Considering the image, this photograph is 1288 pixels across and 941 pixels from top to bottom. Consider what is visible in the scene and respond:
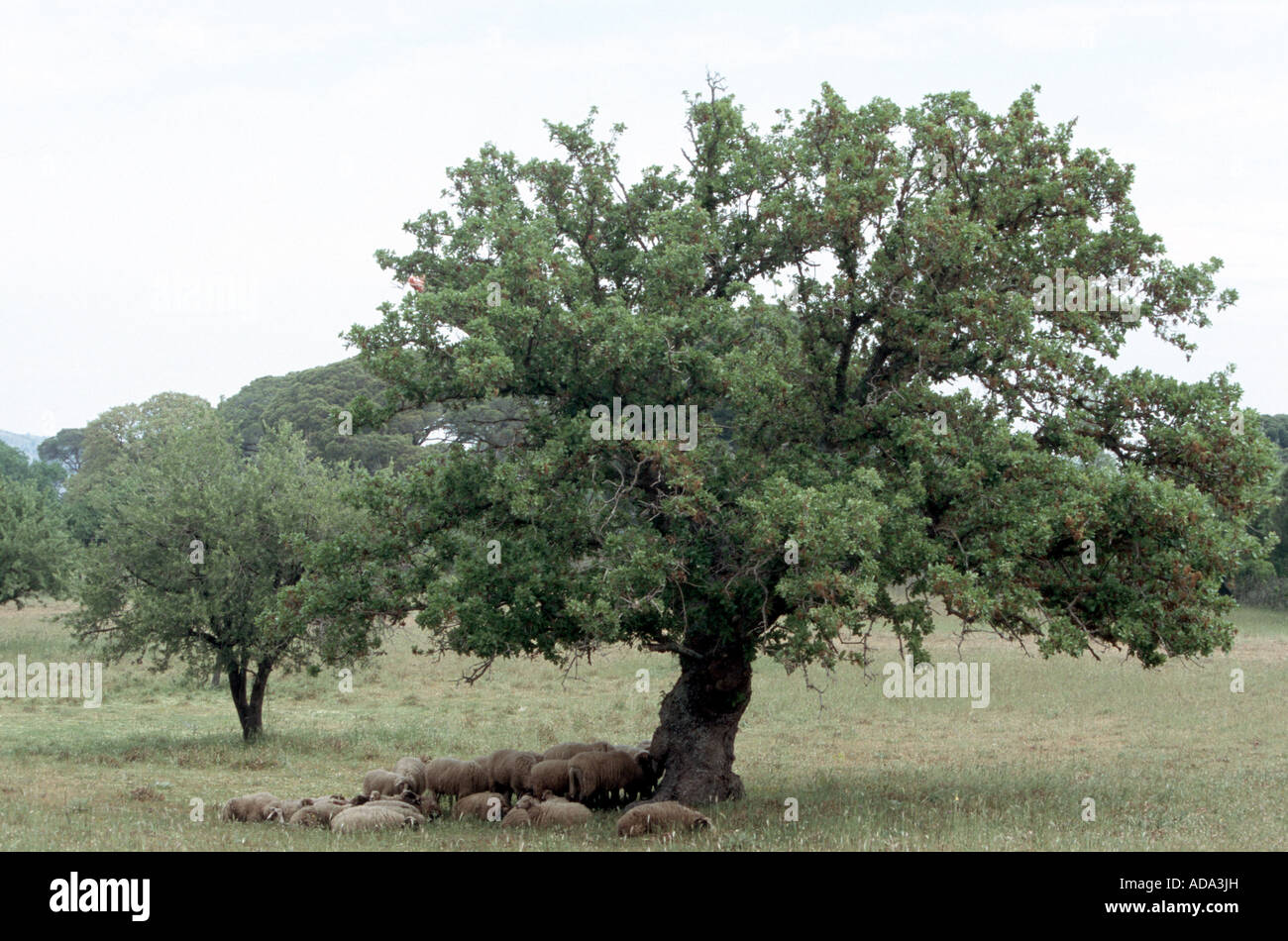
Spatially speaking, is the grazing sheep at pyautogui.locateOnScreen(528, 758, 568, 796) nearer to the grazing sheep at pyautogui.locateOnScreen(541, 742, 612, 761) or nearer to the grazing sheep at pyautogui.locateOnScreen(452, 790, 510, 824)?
the grazing sheep at pyautogui.locateOnScreen(452, 790, 510, 824)

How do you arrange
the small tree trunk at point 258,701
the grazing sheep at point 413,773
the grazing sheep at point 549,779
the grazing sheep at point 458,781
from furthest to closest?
the small tree trunk at point 258,701, the grazing sheep at point 458,781, the grazing sheep at point 413,773, the grazing sheep at point 549,779

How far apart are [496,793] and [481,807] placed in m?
1.06

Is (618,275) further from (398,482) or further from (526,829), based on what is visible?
(526,829)

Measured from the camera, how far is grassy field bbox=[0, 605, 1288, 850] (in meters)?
15.9

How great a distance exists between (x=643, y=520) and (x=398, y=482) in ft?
13.7

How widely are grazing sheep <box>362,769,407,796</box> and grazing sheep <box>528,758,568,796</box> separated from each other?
2.34m

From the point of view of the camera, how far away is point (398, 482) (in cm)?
1844

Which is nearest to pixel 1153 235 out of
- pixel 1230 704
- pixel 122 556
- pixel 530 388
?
pixel 530 388

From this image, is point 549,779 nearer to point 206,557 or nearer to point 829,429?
point 829,429

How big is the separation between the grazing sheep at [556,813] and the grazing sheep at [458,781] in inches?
91.6

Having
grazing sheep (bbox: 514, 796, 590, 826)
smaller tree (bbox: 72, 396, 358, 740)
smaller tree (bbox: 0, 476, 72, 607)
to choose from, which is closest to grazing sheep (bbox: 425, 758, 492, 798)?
grazing sheep (bbox: 514, 796, 590, 826)

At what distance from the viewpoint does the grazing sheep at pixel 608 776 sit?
2017 cm

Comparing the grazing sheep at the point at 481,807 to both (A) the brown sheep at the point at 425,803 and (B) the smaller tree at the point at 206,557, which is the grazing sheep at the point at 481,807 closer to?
(A) the brown sheep at the point at 425,803

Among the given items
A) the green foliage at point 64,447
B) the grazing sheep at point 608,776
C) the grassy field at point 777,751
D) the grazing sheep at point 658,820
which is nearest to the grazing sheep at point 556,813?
the grassy field at point 777,751
